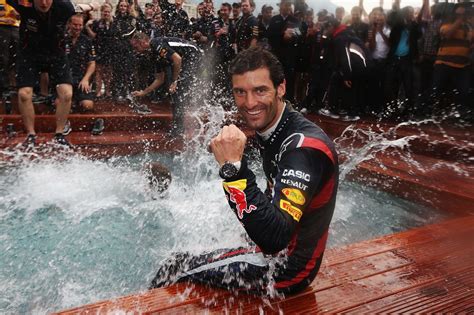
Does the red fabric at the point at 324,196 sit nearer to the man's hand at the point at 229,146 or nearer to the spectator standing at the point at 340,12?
the man's hand at the point at 229,146

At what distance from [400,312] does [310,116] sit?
6018 mm

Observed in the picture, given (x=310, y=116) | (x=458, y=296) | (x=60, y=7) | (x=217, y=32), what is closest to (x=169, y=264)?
(x=458, y=296)

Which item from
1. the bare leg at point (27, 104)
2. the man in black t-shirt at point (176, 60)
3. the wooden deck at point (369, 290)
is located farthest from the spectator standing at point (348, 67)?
the bare leg at point (27, 104)

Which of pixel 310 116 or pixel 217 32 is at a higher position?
pixel 217 32

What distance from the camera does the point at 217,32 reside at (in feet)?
27.3

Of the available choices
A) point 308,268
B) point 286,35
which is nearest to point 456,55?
point 286,35

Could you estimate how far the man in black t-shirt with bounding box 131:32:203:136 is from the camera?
19.4 feet

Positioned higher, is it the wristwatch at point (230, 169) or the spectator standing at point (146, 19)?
the spectator standing at point (146, 19)

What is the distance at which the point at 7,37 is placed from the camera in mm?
6496

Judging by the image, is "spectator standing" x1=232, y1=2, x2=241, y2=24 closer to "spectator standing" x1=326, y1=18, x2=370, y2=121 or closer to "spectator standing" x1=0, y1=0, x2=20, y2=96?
"spectator standing" x1=326, y1=18, x2=370, y2=121

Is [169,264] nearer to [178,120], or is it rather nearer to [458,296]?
[458,296]

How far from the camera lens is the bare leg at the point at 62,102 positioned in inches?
205

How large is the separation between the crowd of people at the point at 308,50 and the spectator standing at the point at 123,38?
19 millimetres

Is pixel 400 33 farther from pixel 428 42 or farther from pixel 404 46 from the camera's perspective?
pixel 428 42
